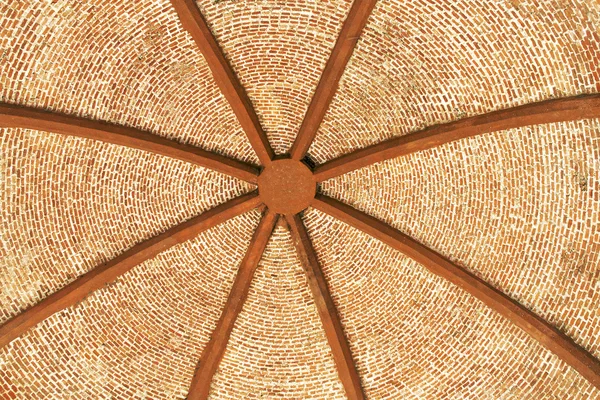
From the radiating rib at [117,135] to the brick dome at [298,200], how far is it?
1.5 inches

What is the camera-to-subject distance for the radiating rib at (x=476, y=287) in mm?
10750

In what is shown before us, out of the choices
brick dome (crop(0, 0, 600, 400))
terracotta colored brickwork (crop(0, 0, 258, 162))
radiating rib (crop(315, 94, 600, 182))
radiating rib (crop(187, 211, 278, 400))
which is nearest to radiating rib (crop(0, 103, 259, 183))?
brick dome (crop(0, 0, 600, 400))

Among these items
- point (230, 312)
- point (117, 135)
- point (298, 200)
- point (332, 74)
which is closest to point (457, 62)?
point (332, 74)

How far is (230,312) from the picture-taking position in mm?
11852

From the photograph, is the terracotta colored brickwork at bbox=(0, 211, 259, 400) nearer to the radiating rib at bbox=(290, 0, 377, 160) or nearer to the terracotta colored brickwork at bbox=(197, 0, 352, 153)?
the radiating rib at bbox=(290, 0, 377, 160)

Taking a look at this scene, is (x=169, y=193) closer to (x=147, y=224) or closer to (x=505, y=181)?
(x=147, y=224)

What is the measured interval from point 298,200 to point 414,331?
2940 millimetres

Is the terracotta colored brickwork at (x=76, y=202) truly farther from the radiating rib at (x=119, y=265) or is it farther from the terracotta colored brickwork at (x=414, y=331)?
the terracotta colored brickwork at (x=414, y=331)

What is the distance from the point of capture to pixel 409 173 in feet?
37.6

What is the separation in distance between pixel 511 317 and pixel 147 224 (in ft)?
19.7

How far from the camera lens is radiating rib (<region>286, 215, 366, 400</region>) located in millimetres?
11656

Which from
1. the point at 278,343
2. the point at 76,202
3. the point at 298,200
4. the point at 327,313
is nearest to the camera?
the point at 76,202

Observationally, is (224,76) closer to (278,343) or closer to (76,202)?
(76,202)

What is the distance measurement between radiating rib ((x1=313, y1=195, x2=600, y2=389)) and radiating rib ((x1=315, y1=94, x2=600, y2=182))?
0.77m
